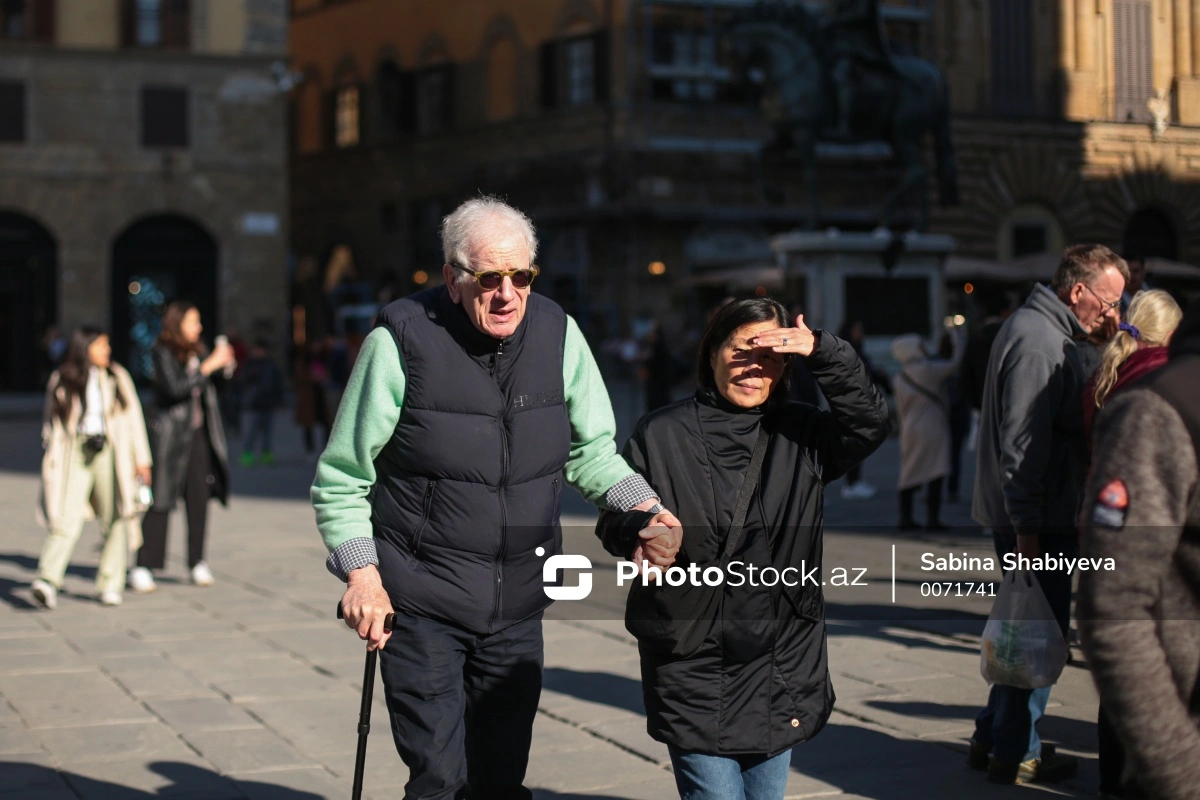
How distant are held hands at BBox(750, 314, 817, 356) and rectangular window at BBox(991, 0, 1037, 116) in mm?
9181

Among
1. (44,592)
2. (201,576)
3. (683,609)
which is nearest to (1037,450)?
(683,609)

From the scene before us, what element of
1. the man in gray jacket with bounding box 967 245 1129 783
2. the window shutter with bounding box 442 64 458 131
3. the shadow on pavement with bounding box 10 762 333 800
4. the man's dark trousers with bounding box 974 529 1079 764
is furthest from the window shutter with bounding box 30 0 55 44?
the man's dark trousers with bounding box 974 529 1079 764

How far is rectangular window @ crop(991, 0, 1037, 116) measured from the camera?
1309cm

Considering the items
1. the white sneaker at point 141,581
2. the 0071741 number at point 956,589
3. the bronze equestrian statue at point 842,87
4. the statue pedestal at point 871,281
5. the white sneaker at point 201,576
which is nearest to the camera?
the 0071741 number at point 956,589

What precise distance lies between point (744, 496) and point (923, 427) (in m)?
8.88

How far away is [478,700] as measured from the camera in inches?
163

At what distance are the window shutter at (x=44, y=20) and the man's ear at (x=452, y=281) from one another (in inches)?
1405

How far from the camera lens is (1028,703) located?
5.37 m

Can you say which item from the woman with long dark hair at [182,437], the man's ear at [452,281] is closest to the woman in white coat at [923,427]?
the woman with long dark hair at [182,437]

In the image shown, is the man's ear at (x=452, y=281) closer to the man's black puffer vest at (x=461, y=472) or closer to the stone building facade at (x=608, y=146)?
the man's black puffer vest at (x=461, y=472)

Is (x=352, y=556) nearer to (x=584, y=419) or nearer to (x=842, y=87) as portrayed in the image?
(x=584, y=419)

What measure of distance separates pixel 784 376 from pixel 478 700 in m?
1.06

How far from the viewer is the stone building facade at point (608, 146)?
22066 mm

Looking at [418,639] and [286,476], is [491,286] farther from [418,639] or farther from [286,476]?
[286,476]
